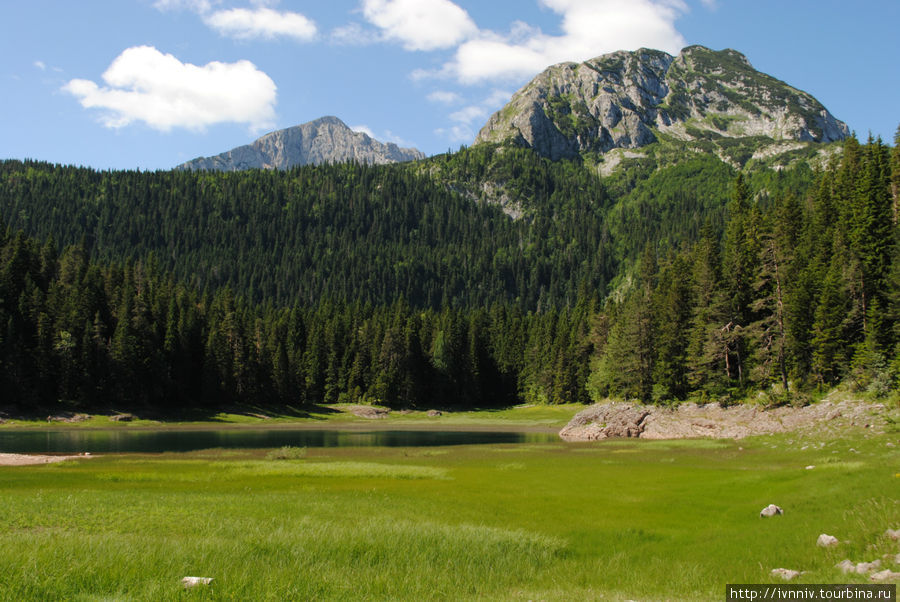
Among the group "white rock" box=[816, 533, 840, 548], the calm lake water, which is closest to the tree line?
the calm lake water

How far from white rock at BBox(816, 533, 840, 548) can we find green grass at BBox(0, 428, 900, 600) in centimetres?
33

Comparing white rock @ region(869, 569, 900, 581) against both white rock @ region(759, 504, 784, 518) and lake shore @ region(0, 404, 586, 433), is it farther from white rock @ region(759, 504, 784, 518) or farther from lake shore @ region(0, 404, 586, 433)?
lake shore @ region(0, 404, 586, 433)

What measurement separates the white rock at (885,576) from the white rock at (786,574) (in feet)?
5.93

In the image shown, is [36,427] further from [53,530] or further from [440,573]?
[440,573]

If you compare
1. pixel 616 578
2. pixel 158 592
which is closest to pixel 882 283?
pixel 616 578

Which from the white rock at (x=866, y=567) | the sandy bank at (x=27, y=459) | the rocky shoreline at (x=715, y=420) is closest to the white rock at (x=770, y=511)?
the white rock at (x=866, y=567)

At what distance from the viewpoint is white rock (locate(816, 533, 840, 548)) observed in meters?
16.7

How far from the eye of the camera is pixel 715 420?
6525 cm

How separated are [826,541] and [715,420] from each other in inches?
2059

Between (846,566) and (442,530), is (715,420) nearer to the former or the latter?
(442,530)

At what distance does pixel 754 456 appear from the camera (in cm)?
4403

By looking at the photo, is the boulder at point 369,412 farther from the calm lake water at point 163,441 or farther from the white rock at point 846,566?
the white rock at point 846,566

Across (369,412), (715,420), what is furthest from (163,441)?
(715,420)

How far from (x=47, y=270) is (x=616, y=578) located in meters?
134
